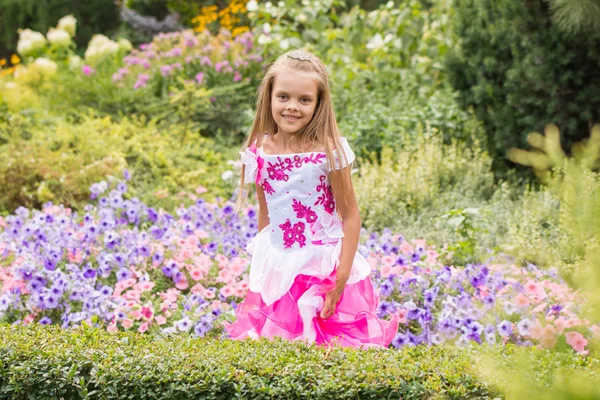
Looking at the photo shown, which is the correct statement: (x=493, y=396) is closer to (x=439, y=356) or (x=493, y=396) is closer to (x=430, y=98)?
(x=439, y=356)

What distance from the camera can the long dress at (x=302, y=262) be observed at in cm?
267

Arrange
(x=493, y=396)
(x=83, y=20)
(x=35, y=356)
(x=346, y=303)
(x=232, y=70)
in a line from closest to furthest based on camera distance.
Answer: (x=493, y=396)
(x=35, y=356)
(x=346, y=303)
(x=232, y=70)
(x=83, y=20)

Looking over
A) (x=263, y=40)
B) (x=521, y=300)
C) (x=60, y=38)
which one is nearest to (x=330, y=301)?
(x=521, y=300)

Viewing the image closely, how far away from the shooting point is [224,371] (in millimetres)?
2404

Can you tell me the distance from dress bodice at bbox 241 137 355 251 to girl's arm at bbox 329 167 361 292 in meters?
0.04

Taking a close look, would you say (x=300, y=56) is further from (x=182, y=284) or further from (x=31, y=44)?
(x=31, y=44)

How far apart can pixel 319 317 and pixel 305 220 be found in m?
0.35

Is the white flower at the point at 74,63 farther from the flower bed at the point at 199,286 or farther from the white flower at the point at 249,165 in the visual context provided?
the white flower at the point at 249,165

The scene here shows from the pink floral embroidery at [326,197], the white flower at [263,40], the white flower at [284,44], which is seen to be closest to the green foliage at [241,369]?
the pink floral embroidery at [326,197]

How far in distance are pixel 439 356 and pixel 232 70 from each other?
664cm

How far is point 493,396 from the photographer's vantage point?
2.39 metres

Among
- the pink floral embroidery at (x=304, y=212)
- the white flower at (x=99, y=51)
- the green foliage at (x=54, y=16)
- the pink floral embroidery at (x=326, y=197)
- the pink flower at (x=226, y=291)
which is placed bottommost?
the pink flower at (x=226, y=291)

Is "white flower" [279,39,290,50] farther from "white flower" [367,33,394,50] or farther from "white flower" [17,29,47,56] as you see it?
"white flower" [17,29,47,56]

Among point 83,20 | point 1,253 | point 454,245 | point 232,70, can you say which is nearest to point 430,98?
point 232,70
